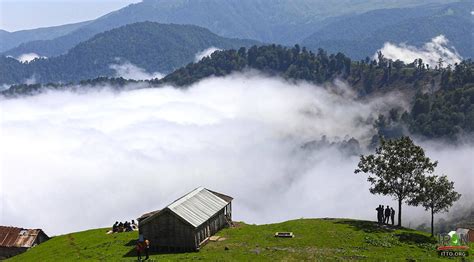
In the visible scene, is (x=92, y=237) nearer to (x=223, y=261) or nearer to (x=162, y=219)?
(x=162, y=219)

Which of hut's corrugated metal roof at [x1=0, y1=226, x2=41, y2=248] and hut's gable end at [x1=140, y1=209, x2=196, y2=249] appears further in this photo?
hut's corrugated metal roof at [x1=0, y1=226, x2=41, y2=248]

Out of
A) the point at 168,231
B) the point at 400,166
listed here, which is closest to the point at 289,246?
the point at 168,231

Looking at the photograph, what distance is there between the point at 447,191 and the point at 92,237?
173 feet

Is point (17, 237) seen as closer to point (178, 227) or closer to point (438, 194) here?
point (178, 227)

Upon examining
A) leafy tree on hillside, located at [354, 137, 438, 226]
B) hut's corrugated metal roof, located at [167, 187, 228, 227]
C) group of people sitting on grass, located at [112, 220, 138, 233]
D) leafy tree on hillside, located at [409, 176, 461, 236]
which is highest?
leafy tree on hillside, located at [354, 137, 438, 226]

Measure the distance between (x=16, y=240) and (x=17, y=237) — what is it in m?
0.90

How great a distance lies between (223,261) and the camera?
61.2m

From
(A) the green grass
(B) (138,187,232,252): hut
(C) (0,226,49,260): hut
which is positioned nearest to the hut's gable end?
(B) (138,187,232,252): hut

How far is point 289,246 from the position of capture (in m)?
68.6

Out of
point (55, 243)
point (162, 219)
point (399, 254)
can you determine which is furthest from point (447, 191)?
point (55, 243)

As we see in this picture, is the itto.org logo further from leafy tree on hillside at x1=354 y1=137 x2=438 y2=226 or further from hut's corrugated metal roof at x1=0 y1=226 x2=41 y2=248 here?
hut's corrugated metal roof at x1=0 y1=226 x2=41 y2=248

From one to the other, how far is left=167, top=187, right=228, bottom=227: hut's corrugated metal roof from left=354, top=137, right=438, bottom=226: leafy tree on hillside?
24361 mm

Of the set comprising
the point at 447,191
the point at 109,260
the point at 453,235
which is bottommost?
the point at 109,260

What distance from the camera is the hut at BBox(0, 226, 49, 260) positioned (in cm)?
9356
